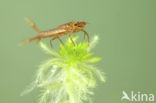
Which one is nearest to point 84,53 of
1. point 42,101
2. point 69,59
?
point 69,59

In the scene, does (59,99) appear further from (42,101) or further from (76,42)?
(76,42)

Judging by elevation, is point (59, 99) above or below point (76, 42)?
below

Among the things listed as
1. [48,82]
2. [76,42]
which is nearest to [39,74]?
[48,82]

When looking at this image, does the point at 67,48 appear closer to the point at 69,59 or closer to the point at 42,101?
the point at 69,59

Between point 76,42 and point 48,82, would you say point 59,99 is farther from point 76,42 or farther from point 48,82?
point 76,42

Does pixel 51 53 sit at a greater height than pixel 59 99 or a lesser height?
greater
